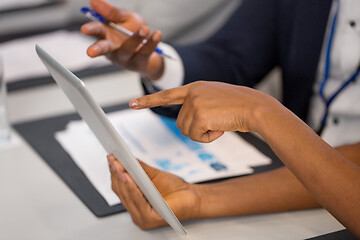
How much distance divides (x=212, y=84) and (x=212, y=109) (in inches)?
1.9

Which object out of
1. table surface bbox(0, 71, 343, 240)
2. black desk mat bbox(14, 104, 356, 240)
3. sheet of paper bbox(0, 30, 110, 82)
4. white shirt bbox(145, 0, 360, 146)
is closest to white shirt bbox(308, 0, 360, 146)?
white shirt bbox(145, 0, 360, 146)

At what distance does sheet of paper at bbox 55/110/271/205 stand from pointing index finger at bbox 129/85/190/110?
0.22 metres

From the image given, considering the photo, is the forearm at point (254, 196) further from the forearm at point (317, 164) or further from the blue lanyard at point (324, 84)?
the blue lanyard at point (324, 84)

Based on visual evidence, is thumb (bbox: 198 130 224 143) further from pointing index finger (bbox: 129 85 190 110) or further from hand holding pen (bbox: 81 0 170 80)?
hand holding pen (bbox: 81 0 170 80)

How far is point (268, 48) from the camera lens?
1.29m

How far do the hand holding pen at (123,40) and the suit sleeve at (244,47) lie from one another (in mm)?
173

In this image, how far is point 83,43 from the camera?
1577 mm

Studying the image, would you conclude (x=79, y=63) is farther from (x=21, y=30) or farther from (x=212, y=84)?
(x=212, y=84)

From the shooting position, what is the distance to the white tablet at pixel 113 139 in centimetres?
65

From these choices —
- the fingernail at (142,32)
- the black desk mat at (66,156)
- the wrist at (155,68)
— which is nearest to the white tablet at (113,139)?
the black desk mat at (66,156)

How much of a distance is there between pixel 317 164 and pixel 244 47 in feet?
2.13

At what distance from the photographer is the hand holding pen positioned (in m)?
0.98

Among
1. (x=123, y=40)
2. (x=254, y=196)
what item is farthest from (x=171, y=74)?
(x=254, y=196)

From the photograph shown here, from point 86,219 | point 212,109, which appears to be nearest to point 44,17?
point 86,219
